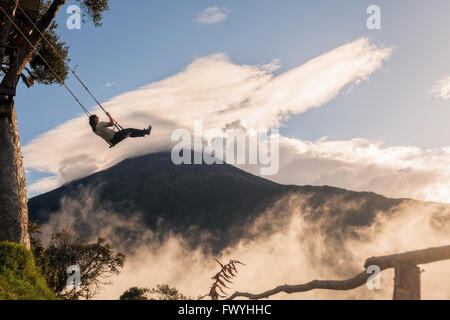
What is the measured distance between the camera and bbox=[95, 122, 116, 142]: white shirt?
50.1 ft

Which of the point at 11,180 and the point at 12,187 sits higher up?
the point at 11,180

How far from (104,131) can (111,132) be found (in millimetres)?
294

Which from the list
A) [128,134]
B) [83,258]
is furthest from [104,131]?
[83,258]

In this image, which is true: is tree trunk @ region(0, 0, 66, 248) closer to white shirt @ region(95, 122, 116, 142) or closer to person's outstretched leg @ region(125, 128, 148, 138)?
white shirt @ region(95, 122, 116, 142)

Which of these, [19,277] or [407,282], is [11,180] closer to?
[19,277]

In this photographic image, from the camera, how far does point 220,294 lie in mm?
5445

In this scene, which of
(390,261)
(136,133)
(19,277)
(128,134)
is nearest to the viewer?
(390,261)

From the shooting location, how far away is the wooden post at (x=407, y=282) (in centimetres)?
391

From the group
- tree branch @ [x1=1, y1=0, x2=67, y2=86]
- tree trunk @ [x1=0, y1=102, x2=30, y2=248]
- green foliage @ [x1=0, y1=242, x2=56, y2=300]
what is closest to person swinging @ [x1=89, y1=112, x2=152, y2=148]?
green foliage @ [x1=0, y1=242, x2=56, y2=300]

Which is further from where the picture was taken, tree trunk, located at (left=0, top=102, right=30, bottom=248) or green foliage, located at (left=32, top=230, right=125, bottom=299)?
green foliage, located at (left=32, top=230, right=125, bottom=299)

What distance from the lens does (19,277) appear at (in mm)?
13719

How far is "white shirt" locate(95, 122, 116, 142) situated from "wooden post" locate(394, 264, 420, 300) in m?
13.3
